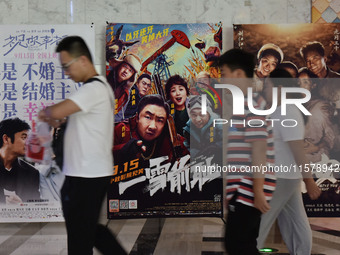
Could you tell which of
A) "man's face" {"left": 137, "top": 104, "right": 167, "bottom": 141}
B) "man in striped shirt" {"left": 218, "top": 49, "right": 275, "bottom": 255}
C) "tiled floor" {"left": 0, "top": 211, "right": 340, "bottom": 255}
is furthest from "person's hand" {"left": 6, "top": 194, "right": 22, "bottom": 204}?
"man in striped shirt" {"left": 218, "top": 49, "right": 275, "bottom": 255}

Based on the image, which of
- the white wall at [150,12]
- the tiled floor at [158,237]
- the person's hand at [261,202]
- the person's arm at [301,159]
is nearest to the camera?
the person's hand at [261,202]

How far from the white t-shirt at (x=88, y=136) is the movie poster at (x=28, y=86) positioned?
2.04m

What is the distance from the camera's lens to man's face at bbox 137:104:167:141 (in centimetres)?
413

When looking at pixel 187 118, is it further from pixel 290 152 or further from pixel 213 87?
pixel 290 152

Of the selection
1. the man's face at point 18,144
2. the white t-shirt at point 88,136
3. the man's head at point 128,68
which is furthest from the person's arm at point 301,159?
the man's face at point 18,144

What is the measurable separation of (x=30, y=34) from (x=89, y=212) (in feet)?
8.19

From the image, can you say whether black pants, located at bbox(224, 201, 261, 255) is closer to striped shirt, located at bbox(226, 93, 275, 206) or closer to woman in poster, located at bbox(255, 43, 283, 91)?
striped shirt, located at bbox(226, 93, 275, 206)

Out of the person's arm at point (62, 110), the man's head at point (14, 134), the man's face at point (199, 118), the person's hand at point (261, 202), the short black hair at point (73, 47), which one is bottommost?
the person's hand at point (261, 202)

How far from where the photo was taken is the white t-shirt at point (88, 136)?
6.82ft

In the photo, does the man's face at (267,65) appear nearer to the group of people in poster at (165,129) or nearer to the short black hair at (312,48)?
the group of people in poster at (165,129)

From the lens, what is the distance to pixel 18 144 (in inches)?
162

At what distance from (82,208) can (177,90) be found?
7.22 ft

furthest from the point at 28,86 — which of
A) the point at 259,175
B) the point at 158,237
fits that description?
the point at 259,175

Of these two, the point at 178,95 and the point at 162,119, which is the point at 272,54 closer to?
the point at 178,95
